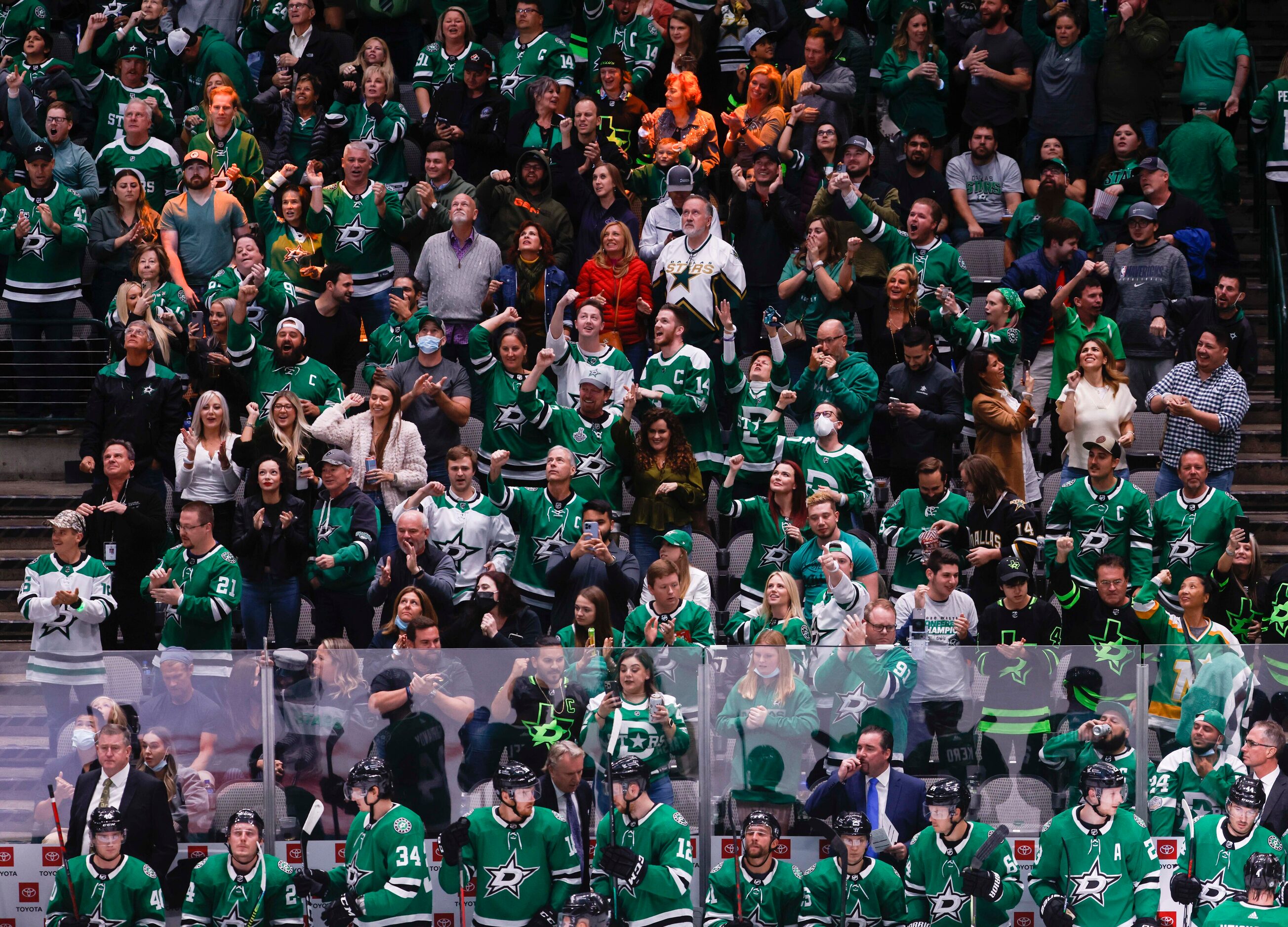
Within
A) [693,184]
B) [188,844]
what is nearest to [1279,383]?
[693,184]

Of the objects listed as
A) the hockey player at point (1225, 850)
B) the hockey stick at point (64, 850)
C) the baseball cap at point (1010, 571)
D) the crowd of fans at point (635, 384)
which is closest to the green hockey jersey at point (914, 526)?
the crowd of fans at point (635, 384)

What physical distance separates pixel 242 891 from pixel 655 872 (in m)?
2.30

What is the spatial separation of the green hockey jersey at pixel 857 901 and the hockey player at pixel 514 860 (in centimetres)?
133

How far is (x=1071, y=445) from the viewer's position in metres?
13.3

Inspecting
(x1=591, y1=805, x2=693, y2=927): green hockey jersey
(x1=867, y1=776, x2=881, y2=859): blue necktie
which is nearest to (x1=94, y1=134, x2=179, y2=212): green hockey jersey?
(x1=591, y1=805, x2=693, y2=927): green hockey jersey

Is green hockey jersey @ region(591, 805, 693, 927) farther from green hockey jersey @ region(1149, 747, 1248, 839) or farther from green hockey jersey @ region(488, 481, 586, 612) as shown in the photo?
green hockey jersey @ region(1149, 747, 1248, 839)

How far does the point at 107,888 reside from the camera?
34.9 feet

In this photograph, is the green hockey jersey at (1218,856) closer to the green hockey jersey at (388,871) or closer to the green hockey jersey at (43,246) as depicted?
the green hockey jersey at (388,871)

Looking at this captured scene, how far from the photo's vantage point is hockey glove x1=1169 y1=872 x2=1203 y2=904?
1048 cm

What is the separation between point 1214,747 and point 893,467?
3.53 meters

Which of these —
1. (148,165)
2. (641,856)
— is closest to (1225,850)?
(641,856)

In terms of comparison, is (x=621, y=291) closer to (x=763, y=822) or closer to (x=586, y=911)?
(x=763, y=822)

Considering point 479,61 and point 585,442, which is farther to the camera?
point 479,61

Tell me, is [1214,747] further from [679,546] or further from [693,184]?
[693,184]
